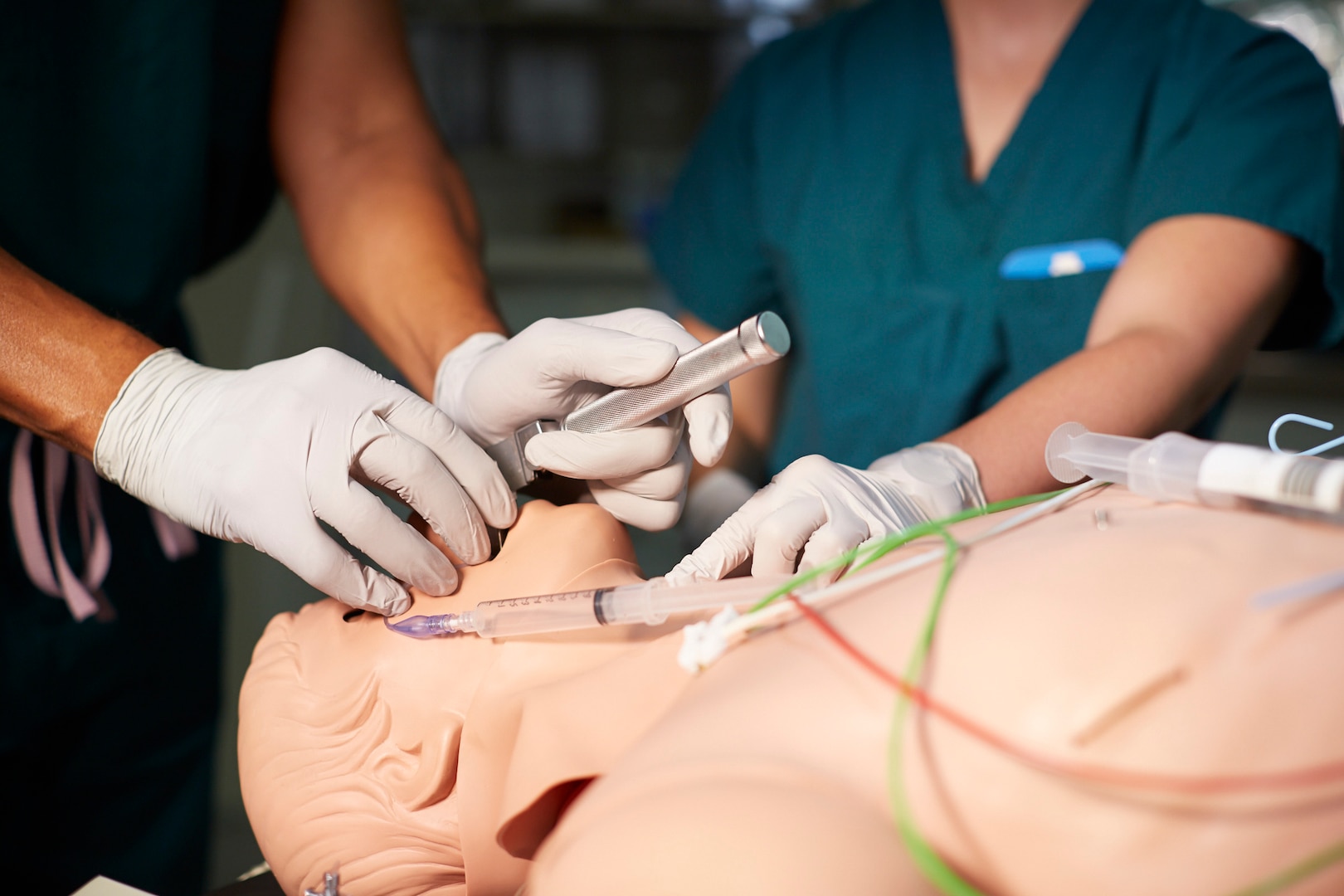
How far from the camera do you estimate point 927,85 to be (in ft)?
5.27

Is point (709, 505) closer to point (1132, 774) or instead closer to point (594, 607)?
point (594, 607)

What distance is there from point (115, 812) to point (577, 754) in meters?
0.94

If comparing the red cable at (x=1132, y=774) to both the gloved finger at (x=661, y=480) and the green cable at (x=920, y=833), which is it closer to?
the green cable at (x=920, y=833)

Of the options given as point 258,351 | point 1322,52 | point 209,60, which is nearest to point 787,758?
point 209,60

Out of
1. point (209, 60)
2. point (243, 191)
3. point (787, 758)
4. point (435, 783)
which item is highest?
point (209, 60)

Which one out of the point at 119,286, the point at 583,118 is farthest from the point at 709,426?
the point at 583,118

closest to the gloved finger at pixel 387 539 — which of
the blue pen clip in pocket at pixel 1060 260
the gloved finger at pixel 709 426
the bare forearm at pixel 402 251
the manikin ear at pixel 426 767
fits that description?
the manikin ear at pixel 426 767

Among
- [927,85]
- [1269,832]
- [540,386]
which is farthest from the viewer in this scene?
[927,85]

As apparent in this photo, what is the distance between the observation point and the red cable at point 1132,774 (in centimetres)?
49

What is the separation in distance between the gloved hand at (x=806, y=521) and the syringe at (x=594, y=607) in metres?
0.07

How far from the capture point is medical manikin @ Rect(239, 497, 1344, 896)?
0.50 meters

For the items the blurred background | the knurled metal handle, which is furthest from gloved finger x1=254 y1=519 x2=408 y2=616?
the blurred background

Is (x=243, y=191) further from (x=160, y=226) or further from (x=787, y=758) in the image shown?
(x=787, y=758)

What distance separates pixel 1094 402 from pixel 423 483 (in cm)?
78
